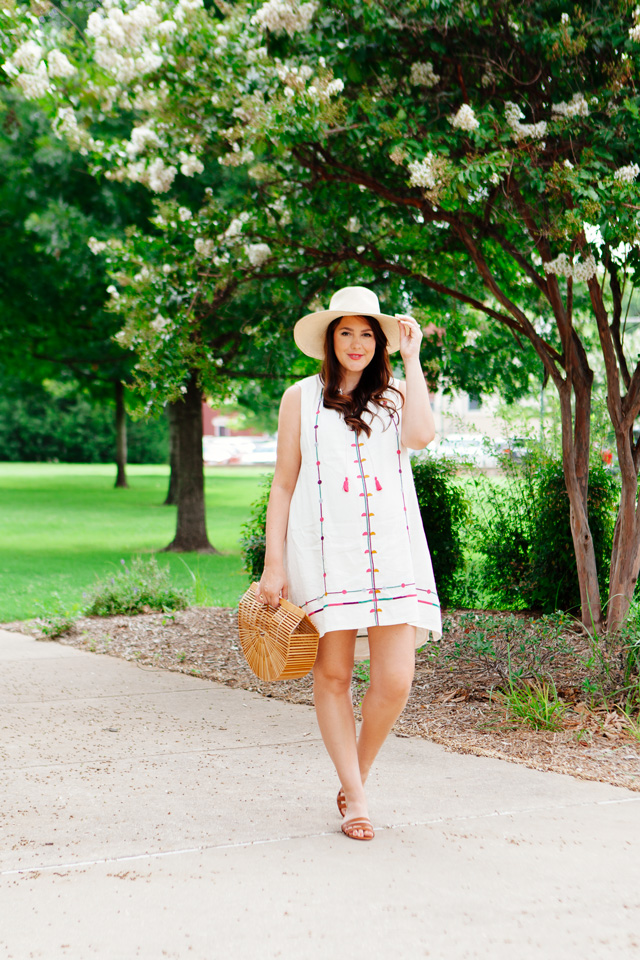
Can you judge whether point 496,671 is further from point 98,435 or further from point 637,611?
point 98,435

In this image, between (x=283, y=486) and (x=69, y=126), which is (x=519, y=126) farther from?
(x=69, y=126)

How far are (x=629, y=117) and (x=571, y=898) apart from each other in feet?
14.0

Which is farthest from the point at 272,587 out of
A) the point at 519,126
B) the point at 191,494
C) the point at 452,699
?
the point at 191,494

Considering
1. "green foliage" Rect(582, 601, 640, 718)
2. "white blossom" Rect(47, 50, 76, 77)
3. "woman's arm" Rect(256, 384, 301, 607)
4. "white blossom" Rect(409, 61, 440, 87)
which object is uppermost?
"white blossom" Rect(47, 50, 76, 77)

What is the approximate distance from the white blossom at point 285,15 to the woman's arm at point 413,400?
3.15 m

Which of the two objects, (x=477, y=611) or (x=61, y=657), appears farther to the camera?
(x=477, y=611)

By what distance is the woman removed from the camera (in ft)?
11.5

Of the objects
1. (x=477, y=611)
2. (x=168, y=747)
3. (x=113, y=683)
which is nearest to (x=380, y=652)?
(x=168, y=747)

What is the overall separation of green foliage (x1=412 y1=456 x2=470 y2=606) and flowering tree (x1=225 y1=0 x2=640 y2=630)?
1.98 m

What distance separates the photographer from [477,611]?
27.8 ft

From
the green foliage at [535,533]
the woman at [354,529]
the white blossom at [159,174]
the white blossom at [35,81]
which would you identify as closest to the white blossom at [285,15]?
the white blossom at [159,174]

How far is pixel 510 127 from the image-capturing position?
5.71 metres

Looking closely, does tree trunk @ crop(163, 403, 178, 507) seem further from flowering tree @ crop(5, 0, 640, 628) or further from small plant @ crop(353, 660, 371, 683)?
small plant @ crop(353, 660, 371, 683)

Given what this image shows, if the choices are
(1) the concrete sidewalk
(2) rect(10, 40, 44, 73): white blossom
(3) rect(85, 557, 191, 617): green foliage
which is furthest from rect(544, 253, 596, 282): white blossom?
(3) rect(85, 557, 191, 617): green foliage
